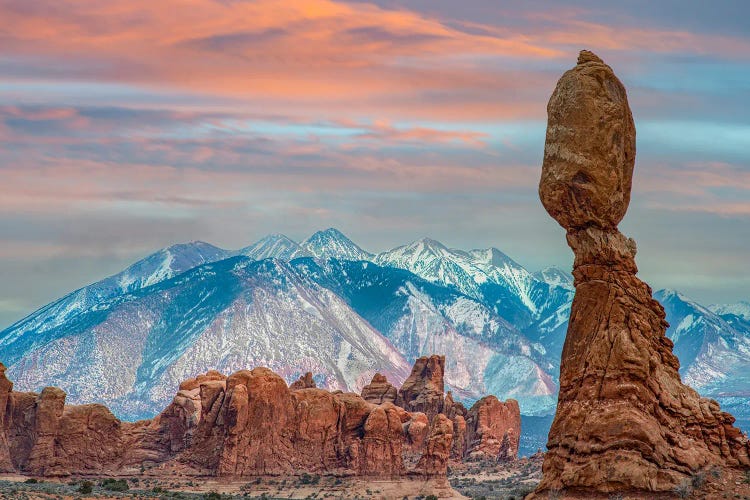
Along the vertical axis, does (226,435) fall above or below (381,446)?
below

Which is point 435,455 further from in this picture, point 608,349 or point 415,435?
point 608,349

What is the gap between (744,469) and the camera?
59.7 m

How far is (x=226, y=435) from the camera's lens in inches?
5487

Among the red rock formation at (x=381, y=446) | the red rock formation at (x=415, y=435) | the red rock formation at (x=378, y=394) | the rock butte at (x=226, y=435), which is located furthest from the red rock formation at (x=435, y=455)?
the red rock formation at (x=378, y=394)

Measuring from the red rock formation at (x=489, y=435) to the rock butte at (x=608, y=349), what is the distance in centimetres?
12795

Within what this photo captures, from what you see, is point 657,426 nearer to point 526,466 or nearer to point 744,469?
point 744,469

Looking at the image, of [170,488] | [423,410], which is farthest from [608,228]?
[423,410]

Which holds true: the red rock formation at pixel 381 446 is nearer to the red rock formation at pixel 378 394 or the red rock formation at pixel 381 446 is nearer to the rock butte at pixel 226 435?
the rock butte at pixel 226 435

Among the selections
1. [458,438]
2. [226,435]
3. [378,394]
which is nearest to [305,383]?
[378,394]

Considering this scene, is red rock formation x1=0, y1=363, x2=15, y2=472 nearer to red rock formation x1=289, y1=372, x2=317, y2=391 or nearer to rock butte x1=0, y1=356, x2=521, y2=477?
rock butte x1=0, y1=356, x2=521, y2=477

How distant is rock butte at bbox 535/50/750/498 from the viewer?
58156 millimetres

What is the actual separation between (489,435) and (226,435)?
206 feet

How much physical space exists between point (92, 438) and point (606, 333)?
81.5m

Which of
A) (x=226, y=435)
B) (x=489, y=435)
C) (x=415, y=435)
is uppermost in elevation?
(x=489, y=435)
